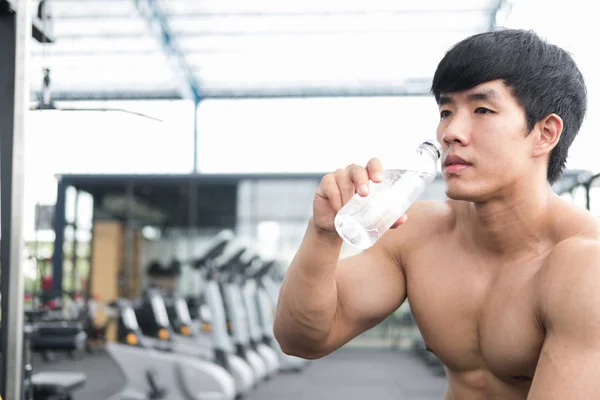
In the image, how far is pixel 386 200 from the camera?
1.09 meters

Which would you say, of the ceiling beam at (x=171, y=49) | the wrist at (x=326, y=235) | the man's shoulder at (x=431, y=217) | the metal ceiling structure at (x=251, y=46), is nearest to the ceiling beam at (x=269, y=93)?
the metal ceiling structure at (x=251, y=46)

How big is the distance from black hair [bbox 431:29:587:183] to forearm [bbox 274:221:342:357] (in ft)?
1.19

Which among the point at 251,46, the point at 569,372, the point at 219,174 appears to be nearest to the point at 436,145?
the point at 569,372

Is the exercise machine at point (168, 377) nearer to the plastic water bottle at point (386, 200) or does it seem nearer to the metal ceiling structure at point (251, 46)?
the plastic water bottle at point (386, 200)

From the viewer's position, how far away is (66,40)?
10633mm

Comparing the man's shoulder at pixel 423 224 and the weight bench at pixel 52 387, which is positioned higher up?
the man's shoulder at pixel 423 224

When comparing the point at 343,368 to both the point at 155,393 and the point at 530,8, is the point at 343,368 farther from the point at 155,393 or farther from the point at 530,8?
the point at 530,8

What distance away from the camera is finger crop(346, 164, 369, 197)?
37.0 inches

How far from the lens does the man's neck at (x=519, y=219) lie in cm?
118

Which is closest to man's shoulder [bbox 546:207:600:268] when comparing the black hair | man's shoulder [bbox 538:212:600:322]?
man's shoulder [bbox 538:212:600:322]

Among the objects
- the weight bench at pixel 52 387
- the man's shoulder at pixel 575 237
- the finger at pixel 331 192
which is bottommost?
the weight bench at pixel 52 387

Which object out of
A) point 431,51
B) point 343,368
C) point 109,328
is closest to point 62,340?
point 343,368

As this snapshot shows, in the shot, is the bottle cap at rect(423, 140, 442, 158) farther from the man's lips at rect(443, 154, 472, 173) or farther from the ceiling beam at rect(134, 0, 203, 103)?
the ceiling beam at rect(134, 0, 203, 103)

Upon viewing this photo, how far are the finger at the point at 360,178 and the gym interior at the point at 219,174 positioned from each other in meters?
2.84
